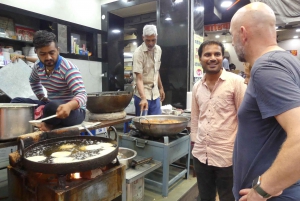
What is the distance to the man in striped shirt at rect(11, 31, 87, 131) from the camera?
7.00ft

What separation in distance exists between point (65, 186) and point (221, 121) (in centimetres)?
139

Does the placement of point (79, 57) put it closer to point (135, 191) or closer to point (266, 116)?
point (135, 191)

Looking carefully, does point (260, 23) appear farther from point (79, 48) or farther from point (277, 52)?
point (79, 48)

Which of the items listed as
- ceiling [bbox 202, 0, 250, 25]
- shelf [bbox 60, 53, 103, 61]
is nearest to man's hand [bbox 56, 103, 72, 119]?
shelf [bbox 60, 53, 103, 61]

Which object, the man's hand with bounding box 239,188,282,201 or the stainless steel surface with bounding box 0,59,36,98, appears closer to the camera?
the man's hand with bounding box 239,188,282,201

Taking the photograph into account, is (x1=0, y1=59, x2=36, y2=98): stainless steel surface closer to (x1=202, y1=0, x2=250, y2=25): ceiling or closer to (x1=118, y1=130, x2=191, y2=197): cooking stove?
(x1=118, y1=130, x2=191, y2=197): cooking stove

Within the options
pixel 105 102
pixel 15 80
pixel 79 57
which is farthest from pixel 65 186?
pixel 79 57

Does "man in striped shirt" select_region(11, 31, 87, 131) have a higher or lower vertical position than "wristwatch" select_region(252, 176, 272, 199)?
higher

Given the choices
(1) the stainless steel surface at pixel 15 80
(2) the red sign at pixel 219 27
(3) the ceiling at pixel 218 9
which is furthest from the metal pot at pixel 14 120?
(2) the red sign at pixel 219 27

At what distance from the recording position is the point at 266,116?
0.95 meters

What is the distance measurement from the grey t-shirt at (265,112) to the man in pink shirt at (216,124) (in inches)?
25.8

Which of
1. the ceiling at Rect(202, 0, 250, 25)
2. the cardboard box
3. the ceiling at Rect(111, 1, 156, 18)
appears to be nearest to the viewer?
the cardboard box

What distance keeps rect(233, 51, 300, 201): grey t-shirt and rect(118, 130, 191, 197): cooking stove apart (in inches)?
58.8

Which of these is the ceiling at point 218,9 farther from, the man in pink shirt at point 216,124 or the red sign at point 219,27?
the man in pink shirt at point 216,124
